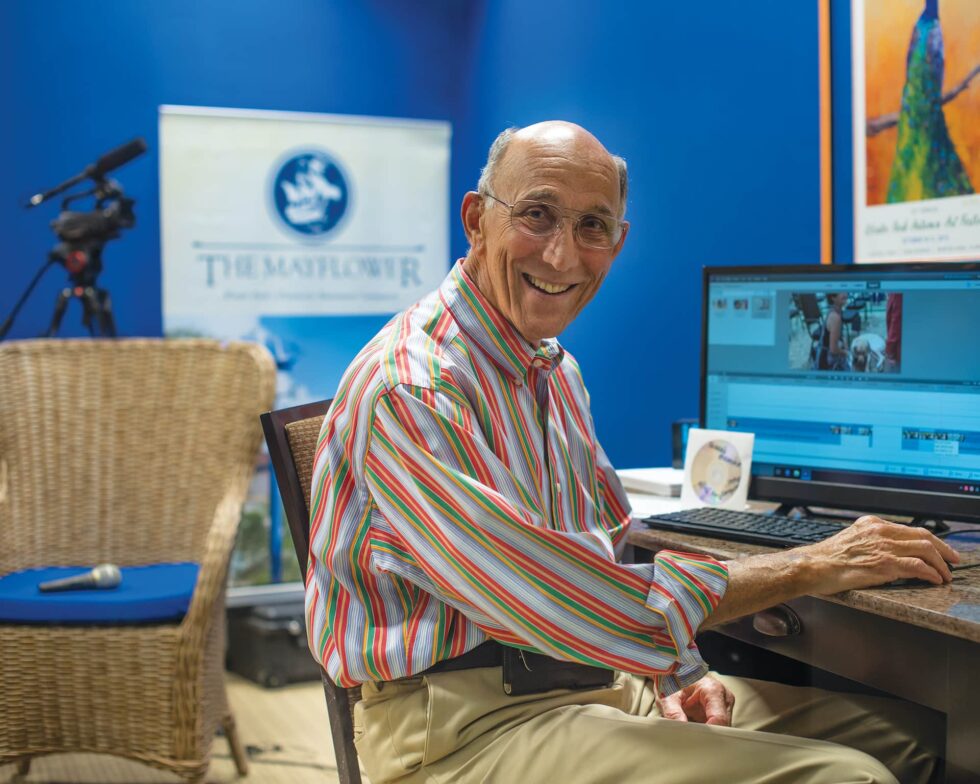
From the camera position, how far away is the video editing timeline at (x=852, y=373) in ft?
5.68

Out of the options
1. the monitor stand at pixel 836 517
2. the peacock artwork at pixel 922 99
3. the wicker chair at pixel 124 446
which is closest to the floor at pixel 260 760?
the wicker chair at pixel 124 446

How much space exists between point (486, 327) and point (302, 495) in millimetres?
353

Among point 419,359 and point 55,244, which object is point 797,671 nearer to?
point 419,359

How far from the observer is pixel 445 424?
4.38ft

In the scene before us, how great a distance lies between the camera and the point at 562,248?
1555mm

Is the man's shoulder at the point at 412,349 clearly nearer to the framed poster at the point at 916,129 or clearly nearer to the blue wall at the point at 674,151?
the framed poster at the point at 916,129

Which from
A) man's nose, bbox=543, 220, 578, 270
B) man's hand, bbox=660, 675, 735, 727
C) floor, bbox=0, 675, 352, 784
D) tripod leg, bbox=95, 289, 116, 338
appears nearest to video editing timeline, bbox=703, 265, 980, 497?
man's hand, bbox=660, 675, 735, 727

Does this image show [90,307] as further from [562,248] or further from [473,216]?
[562,248]

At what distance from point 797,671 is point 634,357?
1484 millimetres

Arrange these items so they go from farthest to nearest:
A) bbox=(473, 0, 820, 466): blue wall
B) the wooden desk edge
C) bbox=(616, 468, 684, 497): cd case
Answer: bbox=(473, 0, 820, 466): blue wall < bbox=(616, 468, 684, 497): cd case < the wooden desk edge

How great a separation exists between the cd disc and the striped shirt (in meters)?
0.55

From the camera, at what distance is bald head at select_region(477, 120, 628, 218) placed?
60.7 inches

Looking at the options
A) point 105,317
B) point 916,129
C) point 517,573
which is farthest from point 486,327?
point 105,317

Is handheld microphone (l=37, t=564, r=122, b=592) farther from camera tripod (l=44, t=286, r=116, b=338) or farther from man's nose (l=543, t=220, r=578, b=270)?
man's nose (l=543, t=220, r=578, b=270)
